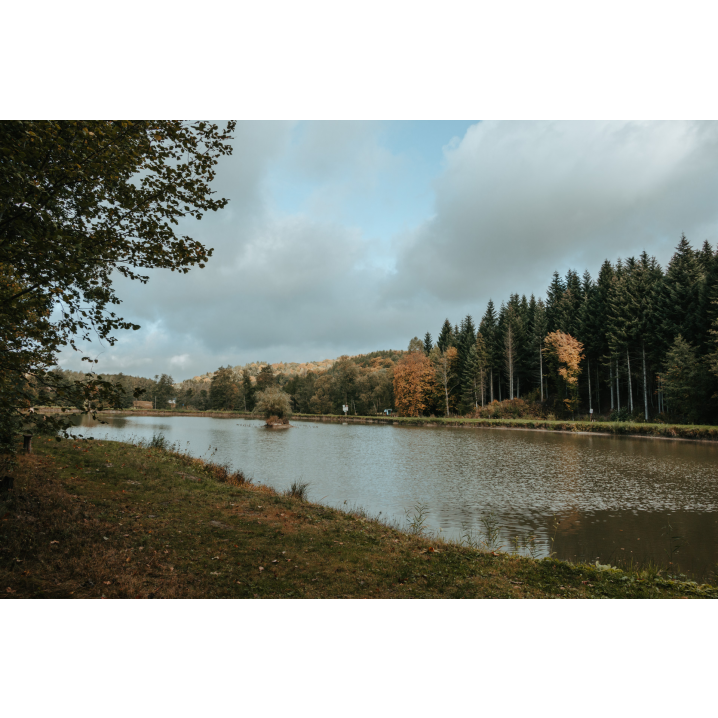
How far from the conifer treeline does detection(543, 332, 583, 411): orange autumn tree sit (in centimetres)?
76

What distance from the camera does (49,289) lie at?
5453 mm

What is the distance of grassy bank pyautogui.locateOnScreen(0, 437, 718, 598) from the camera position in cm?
479

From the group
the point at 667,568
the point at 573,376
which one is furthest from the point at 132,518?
the point at 573,376

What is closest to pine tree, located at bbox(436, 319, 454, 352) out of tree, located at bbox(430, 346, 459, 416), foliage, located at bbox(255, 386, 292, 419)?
tree, located at bbox(430, 346, 459, 416)

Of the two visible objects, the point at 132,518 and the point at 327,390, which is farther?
the point at 327,390

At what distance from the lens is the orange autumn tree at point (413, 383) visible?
2598 inches

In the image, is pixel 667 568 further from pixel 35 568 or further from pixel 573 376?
pixel 573 376

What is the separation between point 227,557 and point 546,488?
13.6m

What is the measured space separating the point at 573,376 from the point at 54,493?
51.5 metres

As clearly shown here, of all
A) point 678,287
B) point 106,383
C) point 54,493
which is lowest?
point 54,493

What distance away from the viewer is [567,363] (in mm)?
49719

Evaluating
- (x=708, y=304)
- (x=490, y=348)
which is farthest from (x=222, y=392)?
(x=708, y=304)

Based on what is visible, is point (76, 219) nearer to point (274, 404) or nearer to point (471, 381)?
point (274, 404)

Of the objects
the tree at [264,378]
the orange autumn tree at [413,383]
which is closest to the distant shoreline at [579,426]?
the orange autumn tree at [413,383]
